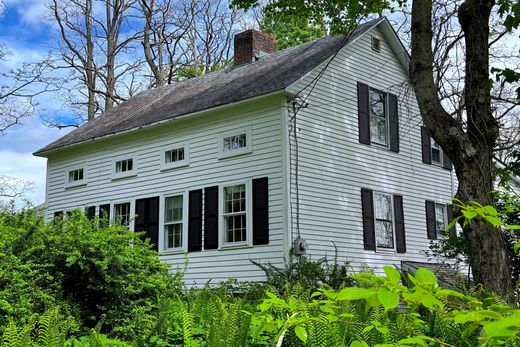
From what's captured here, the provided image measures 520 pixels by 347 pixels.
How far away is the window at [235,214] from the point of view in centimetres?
Result: 1449

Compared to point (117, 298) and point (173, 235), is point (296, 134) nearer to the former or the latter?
point (173, 235)

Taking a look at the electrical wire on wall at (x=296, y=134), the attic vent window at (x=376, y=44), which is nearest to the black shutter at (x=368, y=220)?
the electrical wire on wall at (x=296, y=134)

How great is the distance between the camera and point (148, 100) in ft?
69.7

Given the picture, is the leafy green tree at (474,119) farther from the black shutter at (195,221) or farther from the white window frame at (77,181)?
the white window frame at (77,181)

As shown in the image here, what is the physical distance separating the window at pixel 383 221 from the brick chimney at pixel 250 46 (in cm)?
662

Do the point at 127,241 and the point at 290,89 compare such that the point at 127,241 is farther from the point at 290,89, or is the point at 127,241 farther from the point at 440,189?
the point at 440,189

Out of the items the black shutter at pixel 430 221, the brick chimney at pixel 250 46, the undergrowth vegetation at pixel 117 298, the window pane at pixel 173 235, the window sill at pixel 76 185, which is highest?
the brick chimney at pixel 250 46

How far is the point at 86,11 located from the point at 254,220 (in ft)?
73.3

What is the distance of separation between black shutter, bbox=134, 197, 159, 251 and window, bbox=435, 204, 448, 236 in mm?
8683

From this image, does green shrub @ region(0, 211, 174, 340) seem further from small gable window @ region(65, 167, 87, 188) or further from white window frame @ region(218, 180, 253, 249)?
small gable window @ region(65, 167, 87, 188)

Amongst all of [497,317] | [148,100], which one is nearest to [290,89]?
[148,100]

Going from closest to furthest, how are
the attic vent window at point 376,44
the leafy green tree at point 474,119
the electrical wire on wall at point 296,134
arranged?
the leafy green tree at point 474,119 → the electrical wire on wall at point 296,134 → the attic vent window at point 376,44

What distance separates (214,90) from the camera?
57.6 ft

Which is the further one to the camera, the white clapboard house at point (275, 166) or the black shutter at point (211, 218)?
the black shutter at point (211, 218)
